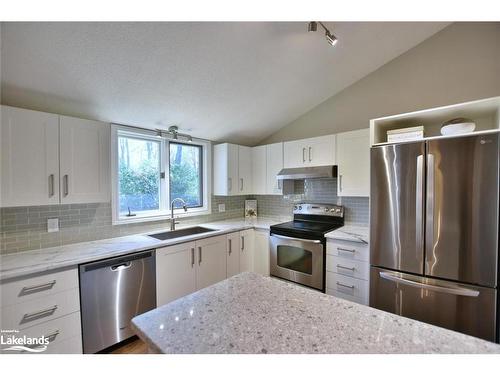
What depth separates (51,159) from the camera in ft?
5.67

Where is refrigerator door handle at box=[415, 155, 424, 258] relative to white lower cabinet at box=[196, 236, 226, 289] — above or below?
above

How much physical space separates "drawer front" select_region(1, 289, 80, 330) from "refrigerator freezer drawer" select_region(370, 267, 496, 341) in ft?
7.98

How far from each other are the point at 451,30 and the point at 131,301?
392 centimetres

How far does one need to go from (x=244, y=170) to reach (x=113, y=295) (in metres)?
2.20

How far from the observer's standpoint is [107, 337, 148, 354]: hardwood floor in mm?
1881

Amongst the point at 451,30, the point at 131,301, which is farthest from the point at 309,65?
the point at 131,301

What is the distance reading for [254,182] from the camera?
3.49 meters

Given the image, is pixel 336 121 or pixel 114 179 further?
pixel 336 121

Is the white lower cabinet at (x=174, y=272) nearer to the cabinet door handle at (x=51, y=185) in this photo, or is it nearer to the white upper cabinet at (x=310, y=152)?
the cabinet door handle at (x=51, y=185)

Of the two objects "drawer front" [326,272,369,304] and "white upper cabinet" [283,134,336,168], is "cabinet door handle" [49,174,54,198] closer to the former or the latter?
"white upper cabinet" [283,134,336,168]

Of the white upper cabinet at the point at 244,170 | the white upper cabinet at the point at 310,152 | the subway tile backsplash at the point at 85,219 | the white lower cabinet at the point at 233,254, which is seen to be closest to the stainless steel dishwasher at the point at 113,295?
the subway tile backsplash at the point at 85,219

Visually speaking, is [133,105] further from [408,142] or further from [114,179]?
[408,142]

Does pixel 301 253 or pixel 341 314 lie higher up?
pixel 341 314

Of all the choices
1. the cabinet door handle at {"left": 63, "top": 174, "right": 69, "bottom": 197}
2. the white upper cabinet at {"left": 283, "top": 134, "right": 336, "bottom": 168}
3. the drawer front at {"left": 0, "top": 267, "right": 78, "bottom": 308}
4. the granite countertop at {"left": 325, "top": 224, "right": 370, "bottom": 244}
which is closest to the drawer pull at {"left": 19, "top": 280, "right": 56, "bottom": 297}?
the drawer front at {"left": 0, "top": 267, "right": 78, "bottom": 308}
